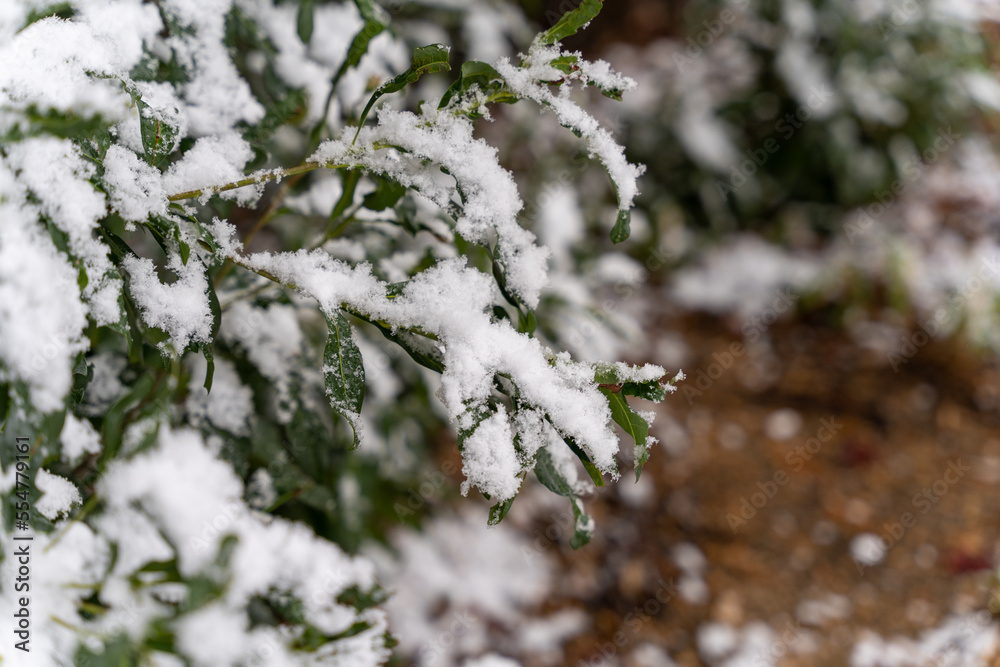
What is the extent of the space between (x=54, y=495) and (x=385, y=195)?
0.54 meters

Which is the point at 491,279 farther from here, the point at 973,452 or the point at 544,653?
the point at 973,452

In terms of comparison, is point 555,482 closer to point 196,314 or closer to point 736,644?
point 196,314

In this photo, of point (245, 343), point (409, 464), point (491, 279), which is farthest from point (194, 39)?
point (409, 464)

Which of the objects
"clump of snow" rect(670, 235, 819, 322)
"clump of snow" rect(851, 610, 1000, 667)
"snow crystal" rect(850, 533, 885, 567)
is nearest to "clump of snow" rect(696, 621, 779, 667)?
"clump of snow" rect(851, 610, 1000, 667)

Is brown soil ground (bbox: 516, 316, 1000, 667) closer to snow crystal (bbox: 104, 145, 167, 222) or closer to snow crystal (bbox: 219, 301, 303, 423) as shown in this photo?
snow crystal (bbox: 219, 301, 303, 423)

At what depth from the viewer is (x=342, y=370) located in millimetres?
760

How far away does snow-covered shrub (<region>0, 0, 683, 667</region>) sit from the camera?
2.25ft

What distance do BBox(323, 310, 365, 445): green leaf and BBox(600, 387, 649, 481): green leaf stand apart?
28cm

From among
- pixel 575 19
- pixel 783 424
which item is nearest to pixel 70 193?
pixel 575 19

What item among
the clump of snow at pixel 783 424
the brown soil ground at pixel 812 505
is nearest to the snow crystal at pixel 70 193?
the brown soil ground at pixel 812 505

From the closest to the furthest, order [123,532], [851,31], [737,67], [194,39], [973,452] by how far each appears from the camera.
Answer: [123,532]
[194,39]
[973,452]
[851,31]
[737,67]

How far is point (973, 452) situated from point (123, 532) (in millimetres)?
2818

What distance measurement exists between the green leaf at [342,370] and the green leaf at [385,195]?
195mm

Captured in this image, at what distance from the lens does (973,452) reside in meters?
2.53
